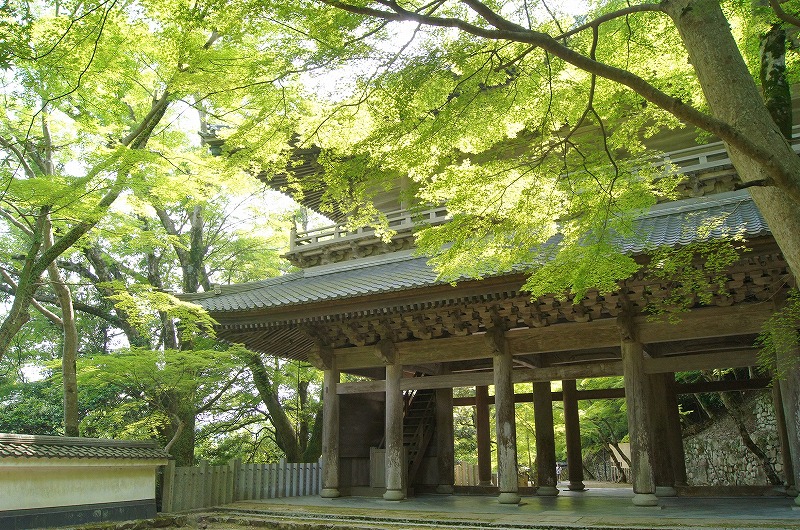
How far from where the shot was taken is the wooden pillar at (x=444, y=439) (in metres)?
14.2

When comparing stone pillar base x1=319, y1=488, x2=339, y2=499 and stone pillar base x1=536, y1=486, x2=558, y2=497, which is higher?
stone pillar base x1=319, y1=488, x2=339, y2=499

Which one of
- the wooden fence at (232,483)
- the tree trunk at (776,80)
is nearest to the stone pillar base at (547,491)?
the wooden fence at (232,483)

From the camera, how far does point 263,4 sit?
5137 mm

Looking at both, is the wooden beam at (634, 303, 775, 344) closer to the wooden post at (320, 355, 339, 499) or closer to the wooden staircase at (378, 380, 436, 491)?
the wooden post at (320, 355, 339, 499)

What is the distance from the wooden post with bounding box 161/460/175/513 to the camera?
10969mm

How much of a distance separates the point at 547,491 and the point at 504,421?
360cm

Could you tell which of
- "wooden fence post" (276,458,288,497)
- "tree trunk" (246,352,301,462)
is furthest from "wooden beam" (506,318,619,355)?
"tree trunk" (246,352,301,462)

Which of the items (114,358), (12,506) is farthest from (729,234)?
(114,358)

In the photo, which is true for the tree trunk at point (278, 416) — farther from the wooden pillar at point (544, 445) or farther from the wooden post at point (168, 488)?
the wooden pillar at point (544, 445)

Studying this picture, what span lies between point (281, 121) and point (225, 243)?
16493 mm

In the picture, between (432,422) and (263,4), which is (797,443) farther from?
(263,4)

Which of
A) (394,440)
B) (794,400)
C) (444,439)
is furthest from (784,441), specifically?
(394,440)

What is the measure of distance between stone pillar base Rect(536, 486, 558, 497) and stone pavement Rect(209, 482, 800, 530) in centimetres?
63

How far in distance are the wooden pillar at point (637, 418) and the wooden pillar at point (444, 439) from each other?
5.42m
